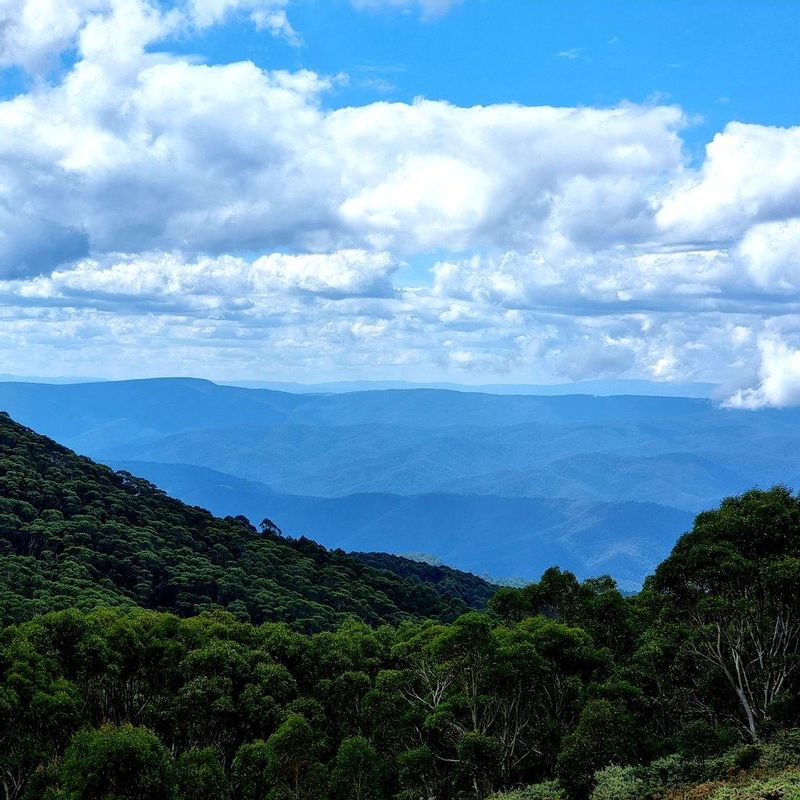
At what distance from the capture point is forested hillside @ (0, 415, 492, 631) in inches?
2442

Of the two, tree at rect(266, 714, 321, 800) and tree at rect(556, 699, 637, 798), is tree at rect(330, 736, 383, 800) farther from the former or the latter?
tree at rect(556, 699, 637, 798)

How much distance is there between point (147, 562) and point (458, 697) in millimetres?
45310

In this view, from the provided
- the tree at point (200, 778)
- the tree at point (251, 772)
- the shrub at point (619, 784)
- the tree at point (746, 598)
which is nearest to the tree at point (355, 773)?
the tree at point (251, 772)

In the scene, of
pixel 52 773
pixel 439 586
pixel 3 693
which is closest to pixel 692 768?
pixel 52 773

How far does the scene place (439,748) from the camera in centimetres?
3259

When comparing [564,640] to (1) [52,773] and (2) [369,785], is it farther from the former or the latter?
(1) [52,773]

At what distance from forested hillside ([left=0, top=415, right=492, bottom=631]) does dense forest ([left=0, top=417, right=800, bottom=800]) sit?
13.3 m

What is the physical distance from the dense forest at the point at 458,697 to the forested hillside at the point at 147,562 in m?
13.3

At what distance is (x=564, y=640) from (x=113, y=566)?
151 ft

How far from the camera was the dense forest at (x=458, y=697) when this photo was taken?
27000 mm

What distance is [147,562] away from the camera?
7119cm

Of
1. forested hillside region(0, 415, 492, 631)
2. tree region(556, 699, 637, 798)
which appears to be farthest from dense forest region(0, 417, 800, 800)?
forested hillside region(0, 415, 492, 631)

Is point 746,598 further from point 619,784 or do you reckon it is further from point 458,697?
point 458,697

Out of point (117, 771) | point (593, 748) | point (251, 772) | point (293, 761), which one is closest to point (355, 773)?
point (293, 761)
